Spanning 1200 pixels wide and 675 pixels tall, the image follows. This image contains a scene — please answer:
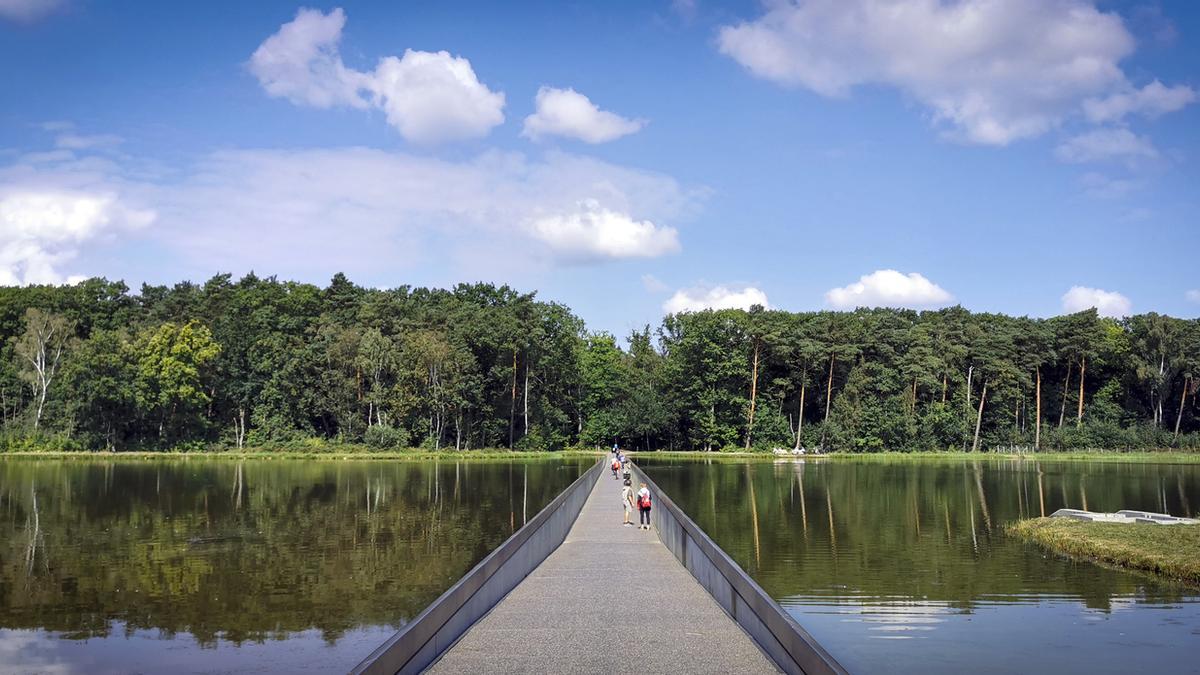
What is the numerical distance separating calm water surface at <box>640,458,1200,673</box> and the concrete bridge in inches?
99.8

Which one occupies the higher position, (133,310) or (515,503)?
(133,310)

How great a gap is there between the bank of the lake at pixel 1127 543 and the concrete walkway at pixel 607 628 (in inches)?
431

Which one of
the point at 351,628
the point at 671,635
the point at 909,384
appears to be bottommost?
the point at 351,628

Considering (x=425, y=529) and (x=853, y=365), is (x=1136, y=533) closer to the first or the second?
(x=425, y=529)

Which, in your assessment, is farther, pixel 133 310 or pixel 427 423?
pixel 133 310

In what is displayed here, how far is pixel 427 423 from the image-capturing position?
80.6 metres

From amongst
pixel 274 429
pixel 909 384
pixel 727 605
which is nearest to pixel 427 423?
pixel 274 429

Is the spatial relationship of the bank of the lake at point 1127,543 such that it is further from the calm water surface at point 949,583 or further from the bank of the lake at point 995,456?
the bank of the lake at point 995,456

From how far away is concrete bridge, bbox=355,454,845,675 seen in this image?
8641 millimetres

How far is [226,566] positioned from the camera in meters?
20.5

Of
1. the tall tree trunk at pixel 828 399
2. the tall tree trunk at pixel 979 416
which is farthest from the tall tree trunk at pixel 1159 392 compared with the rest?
the tall tree trunk at pixel 828 399

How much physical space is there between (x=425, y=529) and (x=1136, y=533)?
19177 mm

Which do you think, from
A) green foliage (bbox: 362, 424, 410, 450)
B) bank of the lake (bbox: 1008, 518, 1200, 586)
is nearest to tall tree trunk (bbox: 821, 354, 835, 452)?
green foliage (bbox: 362, 424, 410, 450)

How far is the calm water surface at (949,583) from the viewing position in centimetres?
1327
